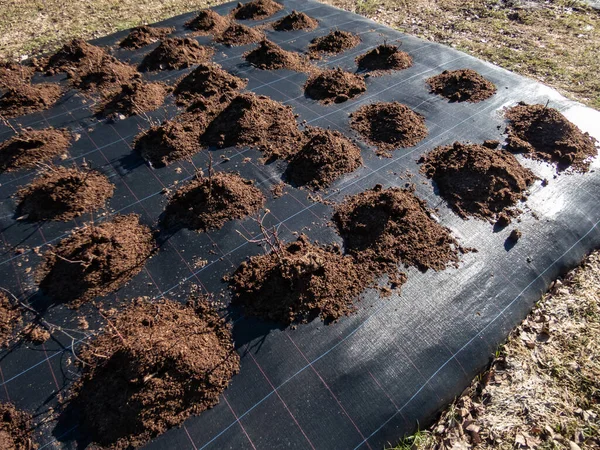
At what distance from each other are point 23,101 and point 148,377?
279 inches

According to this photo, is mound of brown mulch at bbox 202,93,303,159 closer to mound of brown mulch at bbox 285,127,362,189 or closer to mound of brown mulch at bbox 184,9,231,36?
mound of brown mulch at bbox 285,127,362,189

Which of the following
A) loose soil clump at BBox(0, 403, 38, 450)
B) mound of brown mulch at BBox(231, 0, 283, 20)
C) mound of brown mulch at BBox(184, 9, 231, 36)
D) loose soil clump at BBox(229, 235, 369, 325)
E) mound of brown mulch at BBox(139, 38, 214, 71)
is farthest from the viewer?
mound of brown mulch at BBox(231, 0, 283, 20)

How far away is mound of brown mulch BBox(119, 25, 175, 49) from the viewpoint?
9.66 metres

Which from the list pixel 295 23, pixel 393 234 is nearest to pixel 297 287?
pixel 393 234

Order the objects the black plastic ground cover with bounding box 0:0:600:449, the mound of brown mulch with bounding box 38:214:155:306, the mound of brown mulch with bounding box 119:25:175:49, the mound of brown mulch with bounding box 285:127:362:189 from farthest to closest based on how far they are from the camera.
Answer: the mound of brown mulch with bounding box 119:25:175:49 < the mound of brown mulch with bounding box 285:127:362:189 < the mound of brown mulch with bounding box 38:214:155:306 < the black plastic ground cover with bounding box 0:0:600:449

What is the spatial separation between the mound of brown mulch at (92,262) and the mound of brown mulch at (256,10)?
903cm

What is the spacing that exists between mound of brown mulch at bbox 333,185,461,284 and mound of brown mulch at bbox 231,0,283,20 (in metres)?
8.63

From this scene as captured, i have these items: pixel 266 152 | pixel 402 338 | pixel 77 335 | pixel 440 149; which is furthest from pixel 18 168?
pixel 440 149

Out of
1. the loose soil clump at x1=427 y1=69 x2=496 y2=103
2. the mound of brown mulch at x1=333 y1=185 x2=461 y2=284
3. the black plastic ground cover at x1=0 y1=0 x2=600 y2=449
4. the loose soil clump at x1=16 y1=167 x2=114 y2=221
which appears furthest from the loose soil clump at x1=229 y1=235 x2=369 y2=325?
the loose soil clump at x1=427 y1=69 x2=496 y2=103

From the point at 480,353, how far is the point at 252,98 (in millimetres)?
5808

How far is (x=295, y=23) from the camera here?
10586 mm

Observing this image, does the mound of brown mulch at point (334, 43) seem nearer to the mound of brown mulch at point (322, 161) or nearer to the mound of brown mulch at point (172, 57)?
the mound of brown mulch at point (172, 57)

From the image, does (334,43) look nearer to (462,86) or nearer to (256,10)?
(256,10)

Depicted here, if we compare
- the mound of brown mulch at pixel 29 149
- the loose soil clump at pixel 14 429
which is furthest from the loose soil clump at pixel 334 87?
the loose soil clump at pixel 14 429
